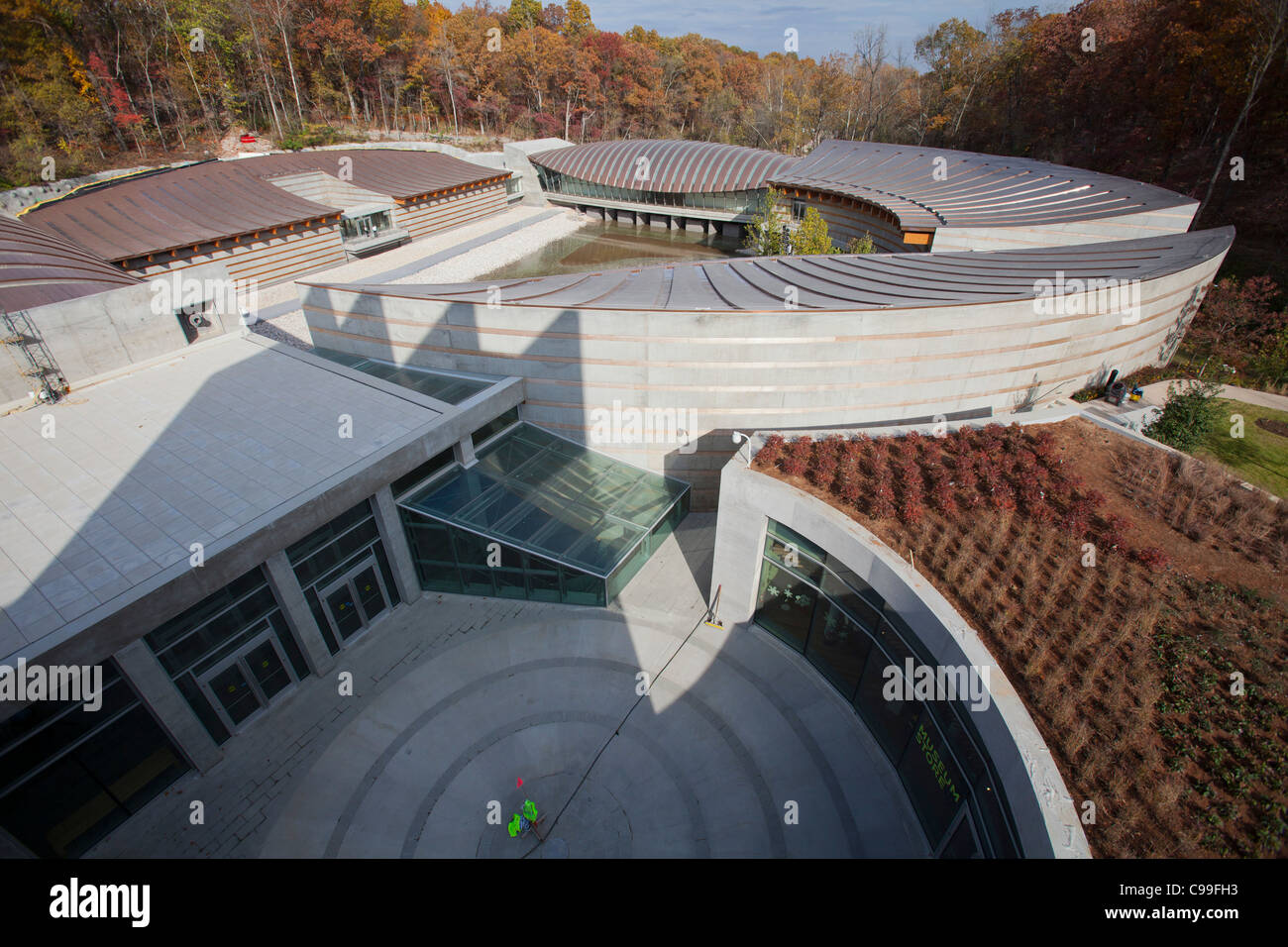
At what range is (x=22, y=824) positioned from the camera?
10.9 meters

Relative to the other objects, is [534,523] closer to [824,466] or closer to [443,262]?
[824,466]

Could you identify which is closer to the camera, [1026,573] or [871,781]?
[1026,573]

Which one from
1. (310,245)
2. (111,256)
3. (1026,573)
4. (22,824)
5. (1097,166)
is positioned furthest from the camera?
(1097,166)

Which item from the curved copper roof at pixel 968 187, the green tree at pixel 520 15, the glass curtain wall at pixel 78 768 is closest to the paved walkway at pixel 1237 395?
the curved copper roof at pixel 968 187

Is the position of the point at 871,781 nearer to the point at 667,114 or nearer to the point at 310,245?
the point at 310,245

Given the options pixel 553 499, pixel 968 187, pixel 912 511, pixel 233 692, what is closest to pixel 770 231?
pixel 968 187

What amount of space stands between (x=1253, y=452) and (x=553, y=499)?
21.8 meters

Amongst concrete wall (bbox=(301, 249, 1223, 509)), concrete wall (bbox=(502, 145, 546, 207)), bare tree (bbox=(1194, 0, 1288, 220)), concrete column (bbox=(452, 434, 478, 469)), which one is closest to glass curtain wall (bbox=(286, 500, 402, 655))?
concrete column (bbox=(452, 434, 478, 469))

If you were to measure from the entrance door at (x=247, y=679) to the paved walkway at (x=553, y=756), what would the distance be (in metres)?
0.50

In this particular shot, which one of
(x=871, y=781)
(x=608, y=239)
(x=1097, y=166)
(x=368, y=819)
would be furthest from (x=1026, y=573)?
(x=1097, y=166)

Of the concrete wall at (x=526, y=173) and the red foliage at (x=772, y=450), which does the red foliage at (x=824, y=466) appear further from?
the concrete wall at (x=526, y=173)

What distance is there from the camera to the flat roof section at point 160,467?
11172mm
